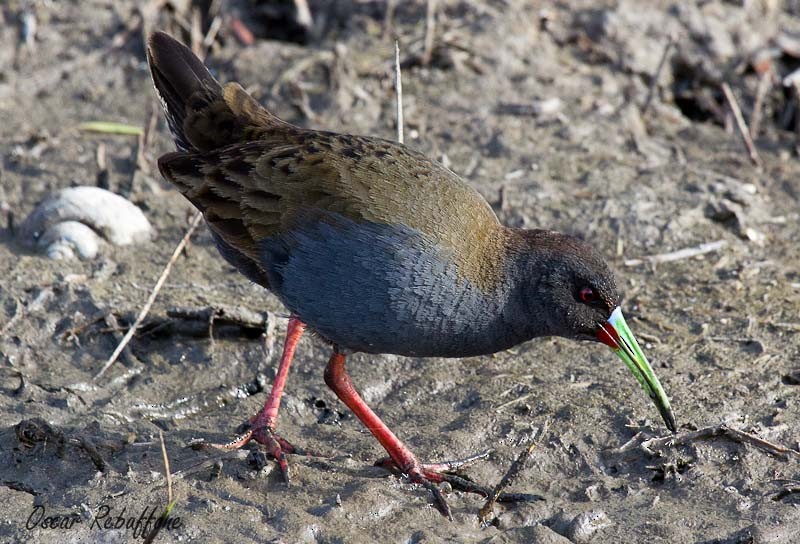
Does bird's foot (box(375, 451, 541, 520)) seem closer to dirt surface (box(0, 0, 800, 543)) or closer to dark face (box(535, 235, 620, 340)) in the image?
dirt surface (box(0, 0, 800, 543))

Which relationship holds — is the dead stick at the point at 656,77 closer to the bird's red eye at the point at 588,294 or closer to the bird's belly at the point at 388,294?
the bird's red eye at the point at 588,294

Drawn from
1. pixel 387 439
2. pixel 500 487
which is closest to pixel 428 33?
pixel 387 439

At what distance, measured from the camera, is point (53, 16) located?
8664 mm

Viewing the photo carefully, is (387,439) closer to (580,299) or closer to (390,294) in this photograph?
(390,294)

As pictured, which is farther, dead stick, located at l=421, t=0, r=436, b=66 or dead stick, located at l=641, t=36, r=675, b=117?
dead stick, located at l=421, t=0, r=436, b=66

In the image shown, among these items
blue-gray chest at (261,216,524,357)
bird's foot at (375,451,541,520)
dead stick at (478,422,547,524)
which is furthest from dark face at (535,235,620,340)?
bird's foot at (375,451,541,520)

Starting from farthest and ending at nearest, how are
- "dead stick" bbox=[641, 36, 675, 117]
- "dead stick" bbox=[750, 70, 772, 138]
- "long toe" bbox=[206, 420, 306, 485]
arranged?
"dead stick" bbox=[750, 70, 772, 138], "dead stick" bbox=[641, 36, 675, 117], "long toe" bbox=[206, 420, 306, 485]

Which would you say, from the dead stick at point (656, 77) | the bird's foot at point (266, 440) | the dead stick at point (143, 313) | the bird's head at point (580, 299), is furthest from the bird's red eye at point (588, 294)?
the dead stick at point (656, 77)

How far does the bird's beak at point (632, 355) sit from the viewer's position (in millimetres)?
5016

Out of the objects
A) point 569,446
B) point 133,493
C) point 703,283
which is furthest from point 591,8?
point 133,493

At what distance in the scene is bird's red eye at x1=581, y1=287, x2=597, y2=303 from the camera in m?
4.98

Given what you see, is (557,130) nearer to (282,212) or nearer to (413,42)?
(413,42)

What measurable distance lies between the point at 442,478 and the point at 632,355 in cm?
106

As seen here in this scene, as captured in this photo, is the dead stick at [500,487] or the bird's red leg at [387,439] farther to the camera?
the bird's red leg at [387,439]
